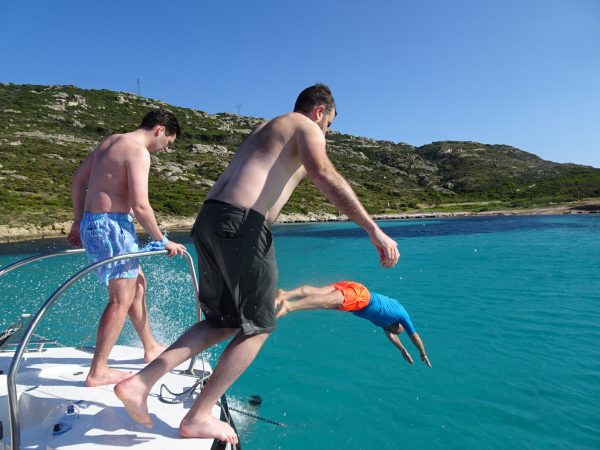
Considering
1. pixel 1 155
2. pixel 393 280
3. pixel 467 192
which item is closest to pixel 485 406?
pixel 393 280

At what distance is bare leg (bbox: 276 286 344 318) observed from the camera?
3.05 m

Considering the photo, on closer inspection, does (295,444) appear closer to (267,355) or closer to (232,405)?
(232,405)

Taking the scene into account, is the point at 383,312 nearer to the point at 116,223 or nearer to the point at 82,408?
the point at 116,223

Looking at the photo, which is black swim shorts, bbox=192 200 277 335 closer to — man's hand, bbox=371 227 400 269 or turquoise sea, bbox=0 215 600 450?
man's hand, bbox=371 227 400 269

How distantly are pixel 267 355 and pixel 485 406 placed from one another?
2604 millimetres

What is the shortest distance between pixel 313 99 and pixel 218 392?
64.1 inches

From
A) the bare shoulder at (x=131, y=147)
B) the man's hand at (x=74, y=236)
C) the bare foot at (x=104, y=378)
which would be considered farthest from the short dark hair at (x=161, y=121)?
the bare foot at (x=104, y=378)

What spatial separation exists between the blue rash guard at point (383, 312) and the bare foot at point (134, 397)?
210 centimetres

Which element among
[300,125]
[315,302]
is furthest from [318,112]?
[315,302]

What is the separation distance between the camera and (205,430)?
1852 millimetres

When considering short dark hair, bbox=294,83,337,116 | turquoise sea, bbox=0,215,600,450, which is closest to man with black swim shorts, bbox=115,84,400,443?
short dark hair, bbox=294,83,337,116

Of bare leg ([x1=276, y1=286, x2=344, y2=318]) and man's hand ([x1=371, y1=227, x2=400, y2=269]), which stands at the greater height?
man's hand ([x1=371, y1=227, x2=400, y2=269])

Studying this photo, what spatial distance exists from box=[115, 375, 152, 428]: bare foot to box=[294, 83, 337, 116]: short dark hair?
5.42 feet

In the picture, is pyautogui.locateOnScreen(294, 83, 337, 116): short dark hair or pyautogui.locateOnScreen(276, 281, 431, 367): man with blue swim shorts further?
pyautogui.locateOnScreen(276, 281, 431, 367): man with blue swim shorts
